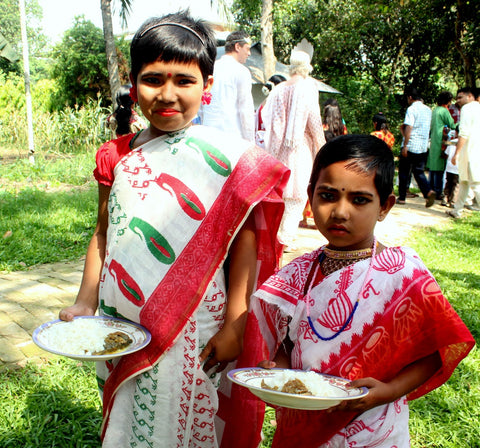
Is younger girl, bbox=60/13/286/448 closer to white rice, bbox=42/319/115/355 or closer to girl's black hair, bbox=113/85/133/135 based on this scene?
white rice, bbox=42/319/115/355

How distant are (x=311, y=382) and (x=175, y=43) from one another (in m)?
1.09

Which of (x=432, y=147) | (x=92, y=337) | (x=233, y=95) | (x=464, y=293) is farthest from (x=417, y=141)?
(x=92, y=337)

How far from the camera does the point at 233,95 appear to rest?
544 cm

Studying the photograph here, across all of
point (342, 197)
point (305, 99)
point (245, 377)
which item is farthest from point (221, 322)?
point (305, 99)

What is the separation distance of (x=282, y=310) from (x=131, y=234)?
547 millimetres

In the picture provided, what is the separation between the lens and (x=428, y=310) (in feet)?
4.46

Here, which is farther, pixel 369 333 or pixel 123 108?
pixel 123 108

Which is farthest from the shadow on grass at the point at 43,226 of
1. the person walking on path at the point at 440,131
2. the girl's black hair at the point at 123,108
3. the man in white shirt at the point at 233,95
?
the person walking on path at the point at 440,131

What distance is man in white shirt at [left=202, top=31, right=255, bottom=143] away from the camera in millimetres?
5402

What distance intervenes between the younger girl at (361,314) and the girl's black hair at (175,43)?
50 centimetres

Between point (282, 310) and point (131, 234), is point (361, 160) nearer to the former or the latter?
point (282, 310)

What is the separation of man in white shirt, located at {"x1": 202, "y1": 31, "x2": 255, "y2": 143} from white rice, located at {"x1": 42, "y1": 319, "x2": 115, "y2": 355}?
4186mm

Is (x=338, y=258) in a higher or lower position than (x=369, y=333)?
higher

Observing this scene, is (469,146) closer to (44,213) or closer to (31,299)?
(44,213)
